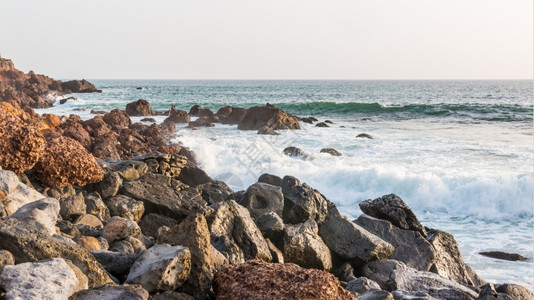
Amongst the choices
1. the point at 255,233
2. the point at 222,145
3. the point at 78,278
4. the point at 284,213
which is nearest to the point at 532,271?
the point at 284,213

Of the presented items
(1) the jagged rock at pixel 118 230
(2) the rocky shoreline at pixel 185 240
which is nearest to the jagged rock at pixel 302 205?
(2) the rocky shoreline at pixel 185 240

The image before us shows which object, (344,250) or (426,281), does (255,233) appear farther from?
(426,281)

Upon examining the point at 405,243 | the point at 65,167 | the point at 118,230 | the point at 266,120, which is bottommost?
the point at 405,243

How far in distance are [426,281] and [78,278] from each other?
3325 mm

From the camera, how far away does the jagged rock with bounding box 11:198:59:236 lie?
4008 mm

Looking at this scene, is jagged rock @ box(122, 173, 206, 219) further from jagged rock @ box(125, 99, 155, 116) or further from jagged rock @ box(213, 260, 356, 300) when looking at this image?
jagged rock @ box(125, 99, 155, 116)

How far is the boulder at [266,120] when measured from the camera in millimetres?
21844

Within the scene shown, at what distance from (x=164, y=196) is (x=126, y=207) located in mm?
621

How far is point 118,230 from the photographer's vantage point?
4836mm

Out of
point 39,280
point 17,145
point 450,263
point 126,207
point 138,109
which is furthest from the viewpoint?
point 138,109

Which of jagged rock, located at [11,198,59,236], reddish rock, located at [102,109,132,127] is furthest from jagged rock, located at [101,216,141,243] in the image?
reddish rock, located at [102,109,132,127]

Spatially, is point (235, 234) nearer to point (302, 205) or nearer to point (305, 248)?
point (305, 248)

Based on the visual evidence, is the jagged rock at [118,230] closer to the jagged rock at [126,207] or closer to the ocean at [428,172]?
the jagged rock at [126,207]

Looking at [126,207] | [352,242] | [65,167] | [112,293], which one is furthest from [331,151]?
[112,293]
